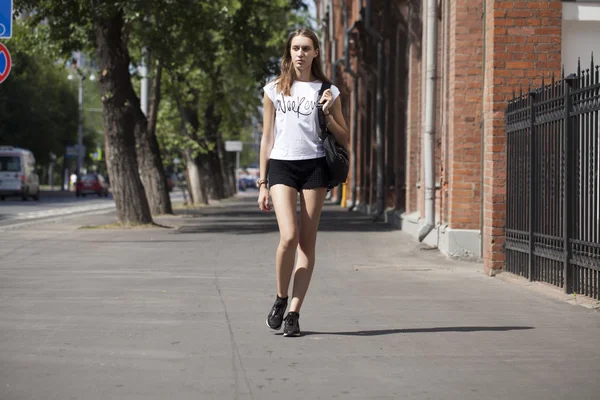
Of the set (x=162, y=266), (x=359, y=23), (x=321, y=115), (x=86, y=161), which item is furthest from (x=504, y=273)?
(x=86, y=161)

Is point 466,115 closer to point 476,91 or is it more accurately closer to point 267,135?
point 476,91

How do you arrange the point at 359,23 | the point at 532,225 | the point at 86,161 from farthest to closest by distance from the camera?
1. the point at 86,161
2. the point at 359,23
3. the point at 532,225

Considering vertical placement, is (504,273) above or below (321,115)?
below

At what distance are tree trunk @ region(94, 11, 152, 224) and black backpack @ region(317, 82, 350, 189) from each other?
52.9ft

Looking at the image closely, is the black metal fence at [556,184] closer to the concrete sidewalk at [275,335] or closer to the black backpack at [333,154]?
the concrete sidewalk at [275,335]

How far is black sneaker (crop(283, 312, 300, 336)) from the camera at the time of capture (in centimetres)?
742

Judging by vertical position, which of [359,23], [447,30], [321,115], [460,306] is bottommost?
[460,306]

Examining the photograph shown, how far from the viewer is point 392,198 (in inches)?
1136

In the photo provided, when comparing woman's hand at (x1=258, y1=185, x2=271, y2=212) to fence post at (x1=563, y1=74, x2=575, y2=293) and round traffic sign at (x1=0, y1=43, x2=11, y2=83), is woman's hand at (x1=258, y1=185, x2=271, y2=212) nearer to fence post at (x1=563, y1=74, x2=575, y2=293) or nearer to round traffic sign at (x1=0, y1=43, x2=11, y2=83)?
fence post at (x1=563, y1=74, x2=575, y2=293)

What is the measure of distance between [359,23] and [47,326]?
2551 cm

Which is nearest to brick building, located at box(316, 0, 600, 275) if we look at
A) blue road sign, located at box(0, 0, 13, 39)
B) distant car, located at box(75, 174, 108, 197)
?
blue road sign, located at box(0, 0, 13, 39)

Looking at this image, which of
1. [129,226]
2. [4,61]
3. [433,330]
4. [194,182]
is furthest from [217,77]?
[433,330]

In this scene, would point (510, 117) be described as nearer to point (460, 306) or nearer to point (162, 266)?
point (460, 306)

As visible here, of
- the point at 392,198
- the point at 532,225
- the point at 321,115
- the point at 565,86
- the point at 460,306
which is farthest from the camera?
the point at 392,198
